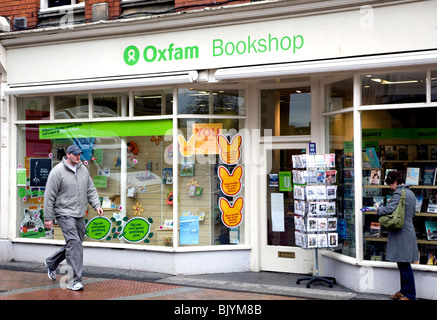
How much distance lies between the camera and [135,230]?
32.0ft

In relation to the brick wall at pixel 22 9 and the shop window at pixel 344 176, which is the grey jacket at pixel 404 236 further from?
the brick wall at pixel 22 9

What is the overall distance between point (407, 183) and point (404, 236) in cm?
107

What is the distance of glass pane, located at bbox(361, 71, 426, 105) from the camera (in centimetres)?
775

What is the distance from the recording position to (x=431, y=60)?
7.34 m

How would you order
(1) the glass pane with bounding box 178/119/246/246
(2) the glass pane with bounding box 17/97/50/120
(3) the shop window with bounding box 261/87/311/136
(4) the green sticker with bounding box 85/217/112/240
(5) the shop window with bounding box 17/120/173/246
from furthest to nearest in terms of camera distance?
(2) the glass pane with bounding box 17/97/50/120 → (4) the green sticker with bounding box 85/217/112/240 → (5) the shop window with bounding box 17/120/173/246 → (1) the glass pane with bounding box 178/119/246/246 → (3) the shop window with bounding box 261/87/311/136

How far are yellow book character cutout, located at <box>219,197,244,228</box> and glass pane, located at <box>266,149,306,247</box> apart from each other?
482mm

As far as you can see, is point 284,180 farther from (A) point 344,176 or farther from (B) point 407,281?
(B) point 407,281

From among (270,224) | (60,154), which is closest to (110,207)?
(60,154)

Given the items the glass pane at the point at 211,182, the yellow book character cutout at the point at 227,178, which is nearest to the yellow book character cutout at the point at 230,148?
Result: the glass pane at the point at 211,182

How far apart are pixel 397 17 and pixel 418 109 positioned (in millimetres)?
1333

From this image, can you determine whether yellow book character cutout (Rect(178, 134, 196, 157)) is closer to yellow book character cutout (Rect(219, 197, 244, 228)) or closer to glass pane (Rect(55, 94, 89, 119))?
yellow book character cutout (Rect(219, 197, 244, 228))

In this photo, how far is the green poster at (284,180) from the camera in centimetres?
930

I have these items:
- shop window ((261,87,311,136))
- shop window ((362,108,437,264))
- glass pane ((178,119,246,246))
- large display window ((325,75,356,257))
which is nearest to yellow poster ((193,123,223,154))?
glass pane ((178,119,246,246))

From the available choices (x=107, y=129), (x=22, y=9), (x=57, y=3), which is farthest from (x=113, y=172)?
(x=22, y=9)
